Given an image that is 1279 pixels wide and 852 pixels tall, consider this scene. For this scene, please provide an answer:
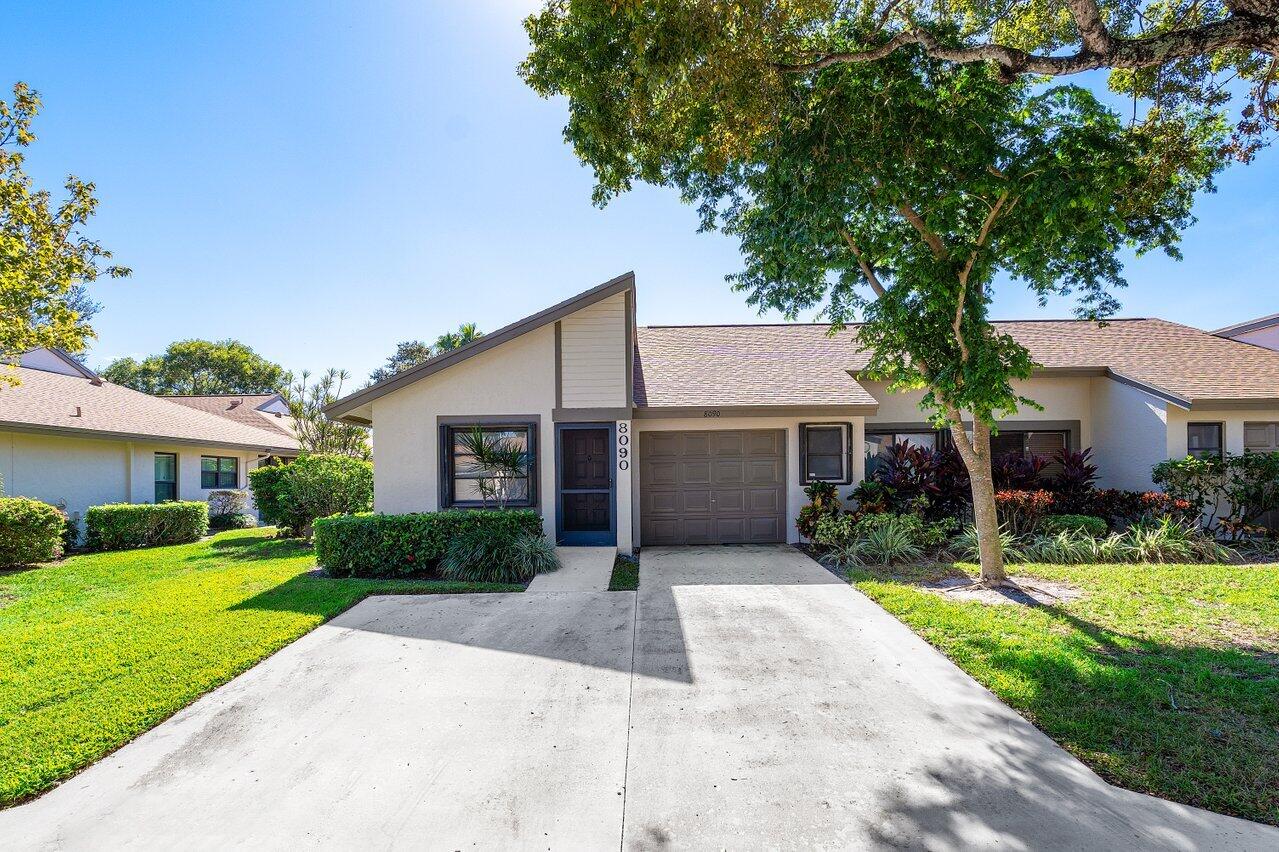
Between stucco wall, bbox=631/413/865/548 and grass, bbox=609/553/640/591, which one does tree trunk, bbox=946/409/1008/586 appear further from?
grass, bbox=609/553/640/591

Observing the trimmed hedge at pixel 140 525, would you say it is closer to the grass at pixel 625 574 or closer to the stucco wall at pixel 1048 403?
the grass at pixel 625 574

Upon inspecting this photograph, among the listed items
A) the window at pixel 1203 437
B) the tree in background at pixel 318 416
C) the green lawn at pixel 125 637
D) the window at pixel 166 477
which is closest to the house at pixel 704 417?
the window at pixel 1203 437

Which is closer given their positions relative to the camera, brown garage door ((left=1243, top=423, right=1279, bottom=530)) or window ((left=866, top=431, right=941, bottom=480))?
brown garage door ((left=1243, top=423, right=1279, bottom=530))

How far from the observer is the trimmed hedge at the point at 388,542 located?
8.55 meters

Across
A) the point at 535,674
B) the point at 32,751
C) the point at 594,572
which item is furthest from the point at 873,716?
the point at 32,751

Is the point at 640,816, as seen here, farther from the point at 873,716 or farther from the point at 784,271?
the point at 784,271

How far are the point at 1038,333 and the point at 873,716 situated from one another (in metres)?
14.4

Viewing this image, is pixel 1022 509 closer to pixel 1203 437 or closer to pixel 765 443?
pixel 765 443

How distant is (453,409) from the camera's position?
998cm

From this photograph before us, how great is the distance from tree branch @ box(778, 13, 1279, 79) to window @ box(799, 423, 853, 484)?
21.3 feet

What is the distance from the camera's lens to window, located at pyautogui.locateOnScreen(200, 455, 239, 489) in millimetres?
17156

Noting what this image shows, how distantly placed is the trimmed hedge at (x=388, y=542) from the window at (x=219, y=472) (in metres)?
12.3

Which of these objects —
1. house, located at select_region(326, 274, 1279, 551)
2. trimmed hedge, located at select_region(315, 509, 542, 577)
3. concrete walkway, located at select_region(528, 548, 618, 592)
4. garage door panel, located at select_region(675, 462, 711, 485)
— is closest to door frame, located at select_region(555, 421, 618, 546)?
house, located at select_region(326, 274, 1279, 551)

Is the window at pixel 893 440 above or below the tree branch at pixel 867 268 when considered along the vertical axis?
below
